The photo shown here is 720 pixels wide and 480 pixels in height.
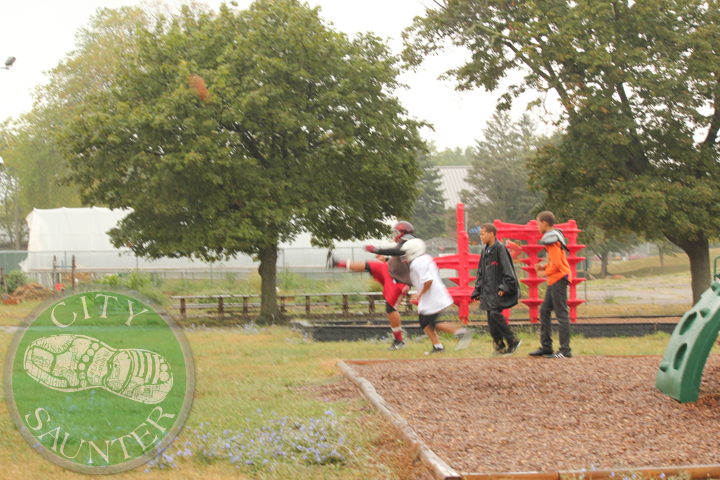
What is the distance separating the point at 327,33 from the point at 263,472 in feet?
48.2

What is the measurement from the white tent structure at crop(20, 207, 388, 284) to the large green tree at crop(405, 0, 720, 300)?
40.9ft

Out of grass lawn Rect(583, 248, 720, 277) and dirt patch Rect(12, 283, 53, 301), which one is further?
grass lawn Rect(583, 248, 720, 277)

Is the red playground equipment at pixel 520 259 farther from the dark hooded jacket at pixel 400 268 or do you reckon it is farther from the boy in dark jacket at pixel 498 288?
the boy in dark jacket at pixel 498 288

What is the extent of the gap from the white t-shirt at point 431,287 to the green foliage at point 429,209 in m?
54.5

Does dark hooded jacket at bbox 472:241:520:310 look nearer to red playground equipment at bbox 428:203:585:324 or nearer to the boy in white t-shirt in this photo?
the boy in white t-shirt

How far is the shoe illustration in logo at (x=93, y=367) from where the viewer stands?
3.02 metres

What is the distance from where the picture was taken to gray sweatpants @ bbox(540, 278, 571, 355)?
8.62 meters

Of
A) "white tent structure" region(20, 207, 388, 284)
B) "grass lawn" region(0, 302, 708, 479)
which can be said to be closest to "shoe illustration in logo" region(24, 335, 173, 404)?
"grass lawn" region(0, 302, 708, 479)

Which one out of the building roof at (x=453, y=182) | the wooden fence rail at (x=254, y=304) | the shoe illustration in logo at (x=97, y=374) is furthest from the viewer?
the building roof at (x=453, y=182)

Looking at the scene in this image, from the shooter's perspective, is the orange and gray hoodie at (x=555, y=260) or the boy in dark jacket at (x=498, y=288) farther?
the boy in dark jacket at (x=498, y=288)

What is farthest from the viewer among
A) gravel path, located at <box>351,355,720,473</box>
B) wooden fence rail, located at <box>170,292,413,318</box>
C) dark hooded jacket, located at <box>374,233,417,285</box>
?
wooden fence rail, located at <box>170,292,413,318</box>

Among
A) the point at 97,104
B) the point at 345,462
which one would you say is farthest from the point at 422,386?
the point at 97,104

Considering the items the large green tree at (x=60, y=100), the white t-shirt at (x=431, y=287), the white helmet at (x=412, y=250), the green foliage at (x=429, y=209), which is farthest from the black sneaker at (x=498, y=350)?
the green foliage at (x=429, y=209)

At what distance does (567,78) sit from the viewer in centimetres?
1931
